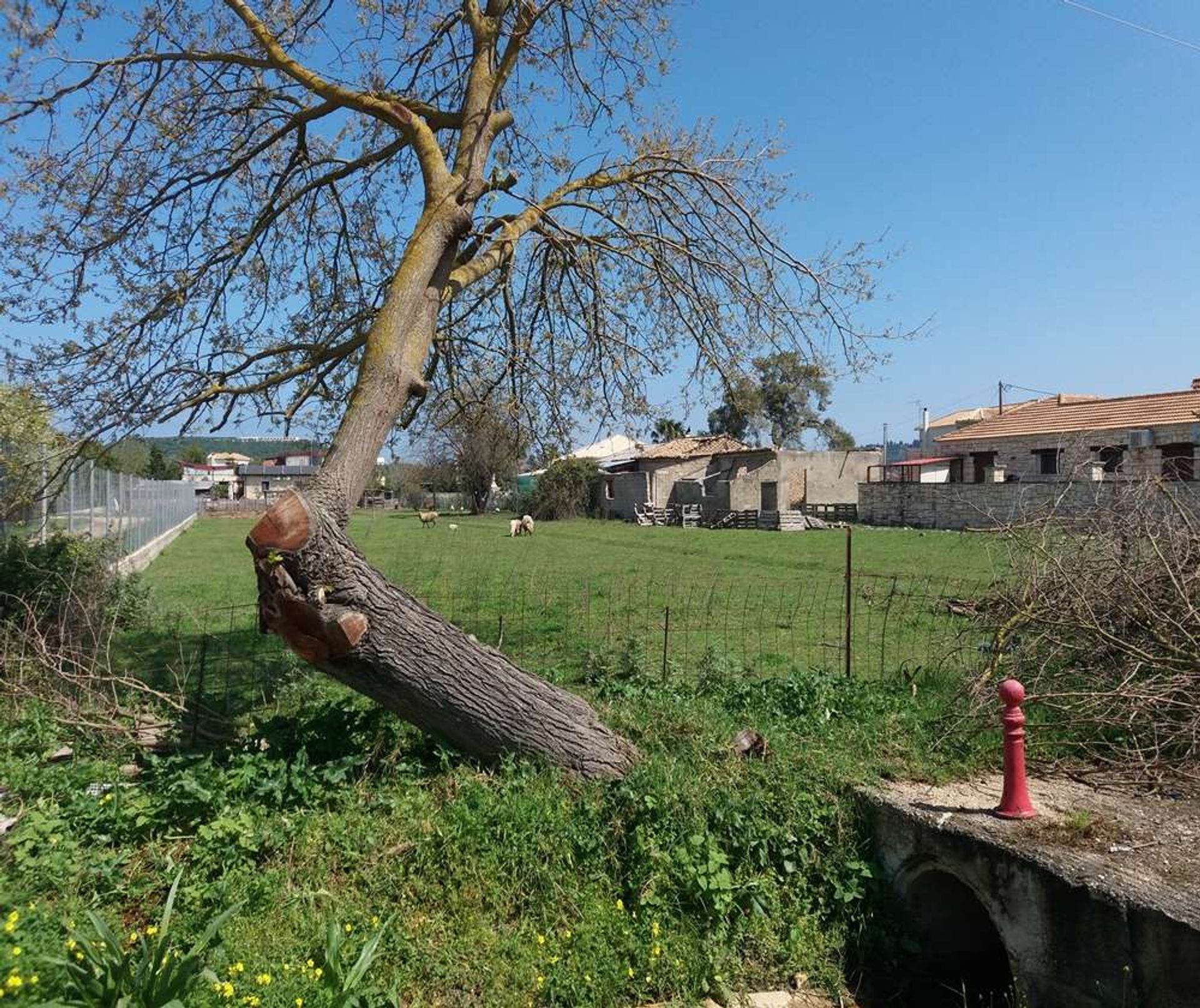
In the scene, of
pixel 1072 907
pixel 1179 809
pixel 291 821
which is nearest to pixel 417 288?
pixel 291 821

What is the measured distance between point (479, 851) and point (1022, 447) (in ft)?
127

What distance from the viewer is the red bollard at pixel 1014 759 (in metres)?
4.36

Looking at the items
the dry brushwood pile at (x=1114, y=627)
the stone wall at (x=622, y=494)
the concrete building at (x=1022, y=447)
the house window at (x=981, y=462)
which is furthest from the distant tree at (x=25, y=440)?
the stone wall at (x=622, y=494)

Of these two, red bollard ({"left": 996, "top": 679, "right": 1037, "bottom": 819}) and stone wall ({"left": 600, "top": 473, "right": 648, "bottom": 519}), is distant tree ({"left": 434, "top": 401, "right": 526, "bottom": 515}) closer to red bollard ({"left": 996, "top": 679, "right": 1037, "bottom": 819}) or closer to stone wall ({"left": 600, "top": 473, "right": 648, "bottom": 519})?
red bollard ({"left": 996, "top": 679, "right": 1037, "bottom": 819})

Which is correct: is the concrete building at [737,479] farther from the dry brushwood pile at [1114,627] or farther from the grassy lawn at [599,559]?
the dry brushwood pile at [1114,627]

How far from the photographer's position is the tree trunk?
4.44 meters

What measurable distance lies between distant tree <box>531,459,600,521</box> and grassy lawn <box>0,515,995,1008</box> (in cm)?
3802

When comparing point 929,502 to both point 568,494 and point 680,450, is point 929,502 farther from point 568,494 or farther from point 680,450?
point 568,494

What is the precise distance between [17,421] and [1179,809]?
872 cm

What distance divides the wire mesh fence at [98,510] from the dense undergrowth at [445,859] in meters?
3.45

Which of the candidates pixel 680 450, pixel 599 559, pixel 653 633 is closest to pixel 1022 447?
pixel 680 450

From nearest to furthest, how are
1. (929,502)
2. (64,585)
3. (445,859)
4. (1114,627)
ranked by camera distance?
(445,859) < (1114,627) < (64,585) < (929,502)

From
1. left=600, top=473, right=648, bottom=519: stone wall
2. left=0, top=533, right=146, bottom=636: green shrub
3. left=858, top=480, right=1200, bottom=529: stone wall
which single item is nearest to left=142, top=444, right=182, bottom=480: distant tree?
left=600, top=473, right=648, bottom=519: stone wall

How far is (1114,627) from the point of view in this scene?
5.86m
